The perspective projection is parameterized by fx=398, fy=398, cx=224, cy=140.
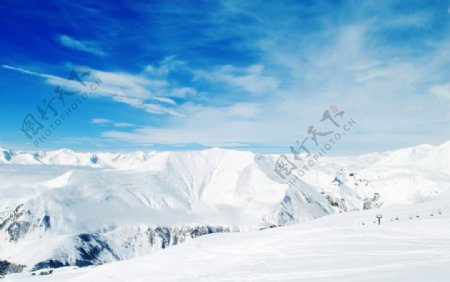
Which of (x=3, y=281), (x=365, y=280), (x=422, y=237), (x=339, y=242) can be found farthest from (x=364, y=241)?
(x=3, y=281)

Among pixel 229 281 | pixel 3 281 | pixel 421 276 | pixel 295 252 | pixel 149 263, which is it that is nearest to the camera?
pixel 421 276

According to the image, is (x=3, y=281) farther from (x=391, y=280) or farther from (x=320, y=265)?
(x=391, y=280)

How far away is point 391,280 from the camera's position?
679 inches

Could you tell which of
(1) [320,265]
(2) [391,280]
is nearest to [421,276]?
(2) [391,280]

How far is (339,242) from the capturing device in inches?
1121

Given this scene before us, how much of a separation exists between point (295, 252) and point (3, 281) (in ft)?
158

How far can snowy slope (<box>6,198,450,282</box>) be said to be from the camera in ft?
65.2

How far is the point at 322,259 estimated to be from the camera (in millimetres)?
24031

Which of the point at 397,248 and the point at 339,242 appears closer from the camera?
the point at 397,248

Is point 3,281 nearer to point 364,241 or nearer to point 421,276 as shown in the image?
point 364,241

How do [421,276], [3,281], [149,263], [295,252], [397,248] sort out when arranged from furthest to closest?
[3,281]
[149,263]
[295,252]
[397,248]
[421,276]

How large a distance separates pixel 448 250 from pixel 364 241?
5.86 m

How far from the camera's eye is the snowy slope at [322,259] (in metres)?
19.9

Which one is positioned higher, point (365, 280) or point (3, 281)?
point (365, 280)
